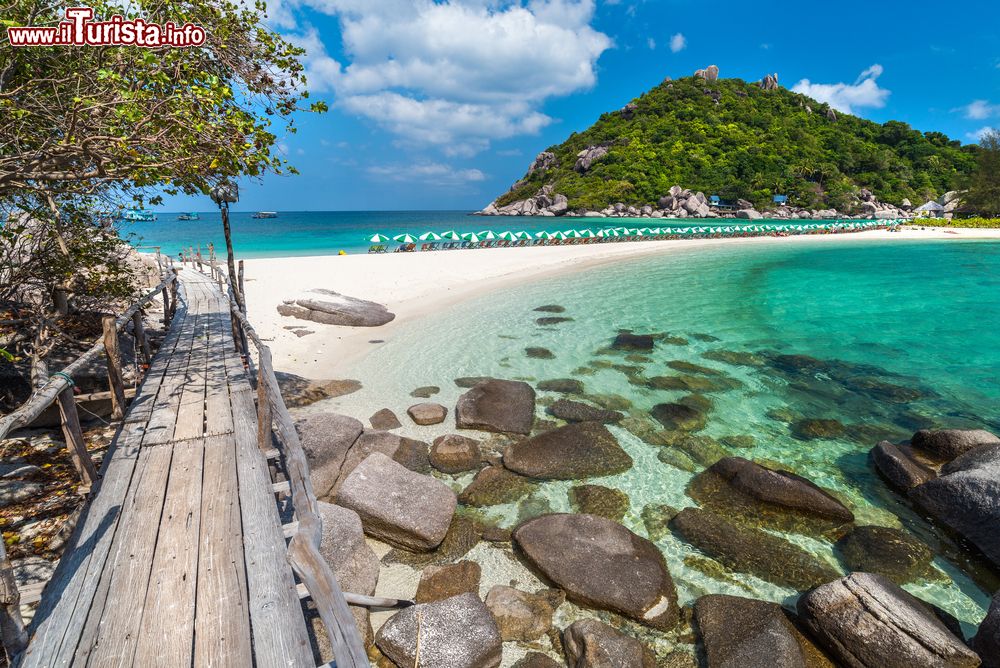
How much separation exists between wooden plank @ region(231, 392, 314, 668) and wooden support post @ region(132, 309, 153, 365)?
5500 millimetres

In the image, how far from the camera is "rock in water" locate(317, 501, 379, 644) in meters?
4.88

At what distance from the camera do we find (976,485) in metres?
6.10

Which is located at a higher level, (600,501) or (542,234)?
(542,234)

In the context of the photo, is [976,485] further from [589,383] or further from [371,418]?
[371,418]

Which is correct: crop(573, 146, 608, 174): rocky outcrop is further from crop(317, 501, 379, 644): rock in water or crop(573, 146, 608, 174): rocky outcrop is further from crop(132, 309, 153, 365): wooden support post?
crop(317, 501, 379, 644): rock in water

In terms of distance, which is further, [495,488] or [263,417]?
[495,488]

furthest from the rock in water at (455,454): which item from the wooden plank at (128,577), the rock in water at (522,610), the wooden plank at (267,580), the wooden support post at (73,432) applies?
the wooden support post at (73,432)

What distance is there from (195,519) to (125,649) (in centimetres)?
136

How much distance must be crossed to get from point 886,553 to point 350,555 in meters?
6.82

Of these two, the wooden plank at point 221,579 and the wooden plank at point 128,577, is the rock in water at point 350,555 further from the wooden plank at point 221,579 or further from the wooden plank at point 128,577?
the wooden plank at point 128,577

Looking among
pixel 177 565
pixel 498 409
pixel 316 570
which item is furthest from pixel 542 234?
pixel 316 570

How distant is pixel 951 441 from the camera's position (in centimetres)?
770

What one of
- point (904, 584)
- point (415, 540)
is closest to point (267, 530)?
point (415, 540)

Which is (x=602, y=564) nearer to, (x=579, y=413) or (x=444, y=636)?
(x=444, y=636)
